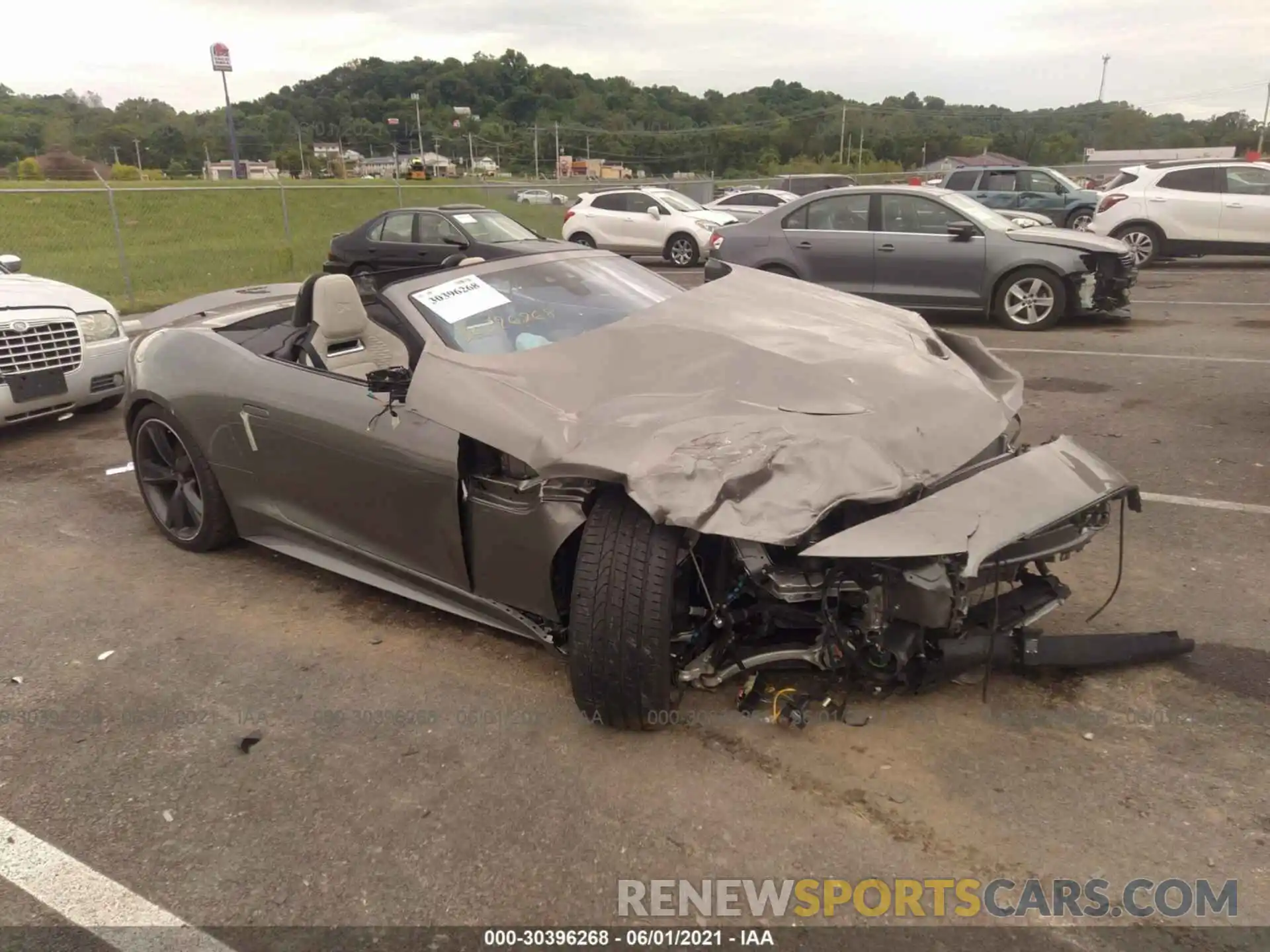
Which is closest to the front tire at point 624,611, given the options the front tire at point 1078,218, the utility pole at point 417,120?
the front tire at point 1078,218

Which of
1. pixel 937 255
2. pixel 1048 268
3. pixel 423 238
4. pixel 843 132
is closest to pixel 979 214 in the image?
pixel 937 255

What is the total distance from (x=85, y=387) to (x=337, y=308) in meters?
3.76

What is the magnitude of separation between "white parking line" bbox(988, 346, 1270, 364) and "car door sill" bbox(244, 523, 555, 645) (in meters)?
6.77

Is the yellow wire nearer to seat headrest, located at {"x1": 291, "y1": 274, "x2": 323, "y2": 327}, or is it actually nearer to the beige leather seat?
the beige leather seat

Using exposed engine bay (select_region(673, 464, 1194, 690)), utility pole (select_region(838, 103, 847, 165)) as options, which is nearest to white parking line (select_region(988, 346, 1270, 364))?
exposed engine bay (select_region(673, 464, 1194, 690))

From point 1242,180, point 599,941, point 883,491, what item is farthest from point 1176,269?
point 599,941

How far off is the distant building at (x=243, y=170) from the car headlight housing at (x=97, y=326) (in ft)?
144

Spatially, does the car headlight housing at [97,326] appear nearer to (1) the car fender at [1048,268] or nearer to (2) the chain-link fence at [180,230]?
(2) the chain-link fence at [180,230]

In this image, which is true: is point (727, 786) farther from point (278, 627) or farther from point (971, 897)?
point (278, 627)

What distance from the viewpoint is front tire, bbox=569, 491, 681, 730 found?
2594mm

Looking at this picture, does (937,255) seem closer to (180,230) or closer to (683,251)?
(683,251)

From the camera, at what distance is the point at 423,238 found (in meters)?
12.7

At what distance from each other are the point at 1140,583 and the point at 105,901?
3.92 metres

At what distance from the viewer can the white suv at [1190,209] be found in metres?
13.5
